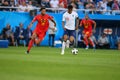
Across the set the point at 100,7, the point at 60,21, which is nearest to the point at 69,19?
the point at 100,7

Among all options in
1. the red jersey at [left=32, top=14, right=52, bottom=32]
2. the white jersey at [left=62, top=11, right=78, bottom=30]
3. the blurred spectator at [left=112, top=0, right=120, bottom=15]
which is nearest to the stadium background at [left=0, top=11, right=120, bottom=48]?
the blurred spectator at [left=112, top=0, right=120, bottom=15]

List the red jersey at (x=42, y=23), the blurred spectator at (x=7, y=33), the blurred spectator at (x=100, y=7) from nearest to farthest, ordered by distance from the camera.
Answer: the red jersey at (x=42, y=23), the blurred spectator at (x=7, y=33), the blurred spectator at (x=100, y=7)

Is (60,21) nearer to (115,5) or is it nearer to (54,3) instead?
(54,3)

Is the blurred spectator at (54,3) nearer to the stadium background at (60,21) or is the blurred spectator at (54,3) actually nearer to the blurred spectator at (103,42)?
the stadium background at (60,21)

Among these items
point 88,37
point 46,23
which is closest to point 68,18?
point 46,23

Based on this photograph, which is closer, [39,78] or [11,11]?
[39,78]

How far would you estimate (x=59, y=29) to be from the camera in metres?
36.5

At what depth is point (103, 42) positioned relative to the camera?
117ft

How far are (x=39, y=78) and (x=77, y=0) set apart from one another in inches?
984

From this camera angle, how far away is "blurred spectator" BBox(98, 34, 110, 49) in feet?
116

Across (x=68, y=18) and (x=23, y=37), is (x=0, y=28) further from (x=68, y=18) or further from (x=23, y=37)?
(x=68, y=18)

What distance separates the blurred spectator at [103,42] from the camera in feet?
116

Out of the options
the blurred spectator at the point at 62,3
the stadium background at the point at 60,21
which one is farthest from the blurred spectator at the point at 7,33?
the blurred spectator at the point at 62,3

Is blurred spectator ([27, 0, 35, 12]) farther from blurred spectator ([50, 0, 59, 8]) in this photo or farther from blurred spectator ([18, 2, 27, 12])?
blurred spectator ([50, 0, 59, 8])
